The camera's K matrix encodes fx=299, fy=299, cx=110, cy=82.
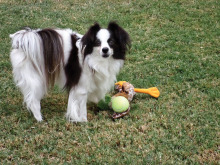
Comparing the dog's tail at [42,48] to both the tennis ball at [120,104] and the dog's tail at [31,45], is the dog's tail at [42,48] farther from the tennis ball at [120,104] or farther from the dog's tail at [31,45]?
the tennis ball at [120,104]

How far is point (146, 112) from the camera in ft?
14.0

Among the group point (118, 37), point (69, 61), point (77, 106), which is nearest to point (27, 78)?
point (69, 61)

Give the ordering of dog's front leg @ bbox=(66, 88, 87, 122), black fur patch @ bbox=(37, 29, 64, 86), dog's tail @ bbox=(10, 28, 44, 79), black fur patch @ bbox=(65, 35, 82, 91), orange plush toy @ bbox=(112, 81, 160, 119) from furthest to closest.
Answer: orange plush toy @ bbox=(112, 81, 160, 119) → dog's front leg @ bbox=(66, 88, 87, 122) → black fur patch @ bbox=(65, 35, 82, 91) → black fur patch @ bbox=(37, 29, 64, 86) → dog's tail @ bbox=(10, 28, 44, 79)

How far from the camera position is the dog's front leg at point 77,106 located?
4.02 m

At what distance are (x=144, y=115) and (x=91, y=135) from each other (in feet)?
2.80

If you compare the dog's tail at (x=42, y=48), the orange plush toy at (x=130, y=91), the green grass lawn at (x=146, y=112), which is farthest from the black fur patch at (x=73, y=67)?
the orange plush toy at (x=130, y=91)

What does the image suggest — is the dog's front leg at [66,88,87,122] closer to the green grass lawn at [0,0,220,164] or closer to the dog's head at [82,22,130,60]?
the green grass lawn at [0,0,220,164]

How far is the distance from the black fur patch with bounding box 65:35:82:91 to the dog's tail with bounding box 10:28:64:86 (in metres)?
0.12

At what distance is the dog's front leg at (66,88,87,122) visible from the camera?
4023mm

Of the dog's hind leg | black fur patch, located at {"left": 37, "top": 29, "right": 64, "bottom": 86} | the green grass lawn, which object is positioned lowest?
the green grass lawn

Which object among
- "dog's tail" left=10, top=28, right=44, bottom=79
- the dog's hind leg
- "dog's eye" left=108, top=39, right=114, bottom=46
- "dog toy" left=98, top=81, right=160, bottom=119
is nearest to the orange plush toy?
"dog toy" left=98, top=81, right=160, bottom=119

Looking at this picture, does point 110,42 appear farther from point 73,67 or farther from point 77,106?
point 77,106

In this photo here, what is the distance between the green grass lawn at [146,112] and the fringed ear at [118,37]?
91 centimetres

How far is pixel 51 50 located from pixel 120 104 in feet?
3.83
